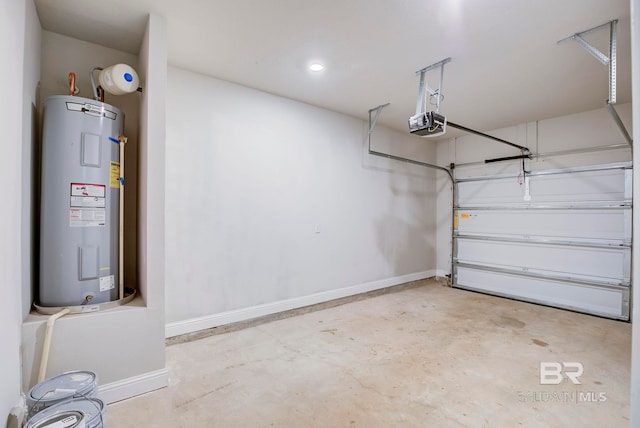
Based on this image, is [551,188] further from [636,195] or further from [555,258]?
[636,195]

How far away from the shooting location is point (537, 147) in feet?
14.8

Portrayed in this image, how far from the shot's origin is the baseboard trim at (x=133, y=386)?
1973 millimetres

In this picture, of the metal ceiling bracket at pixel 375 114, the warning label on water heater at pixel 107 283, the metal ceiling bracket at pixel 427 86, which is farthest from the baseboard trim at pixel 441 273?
the warning label on water heater at pixel 107 283

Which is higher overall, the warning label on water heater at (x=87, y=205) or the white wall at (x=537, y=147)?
the white wall at (x=537, y=147)

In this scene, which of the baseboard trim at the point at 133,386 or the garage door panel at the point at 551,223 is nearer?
the baseboard trim at the point at 133,386

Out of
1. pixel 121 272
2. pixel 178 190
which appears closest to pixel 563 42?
pixel 178 190

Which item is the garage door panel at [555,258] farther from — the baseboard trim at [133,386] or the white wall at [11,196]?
the white wall at [11,196]

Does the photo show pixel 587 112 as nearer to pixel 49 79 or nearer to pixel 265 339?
pixel 265 339

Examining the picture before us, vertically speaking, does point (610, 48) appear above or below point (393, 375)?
above

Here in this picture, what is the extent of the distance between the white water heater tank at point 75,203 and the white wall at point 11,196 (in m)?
0.24

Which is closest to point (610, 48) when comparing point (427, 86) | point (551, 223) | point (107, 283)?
point (427, 86)

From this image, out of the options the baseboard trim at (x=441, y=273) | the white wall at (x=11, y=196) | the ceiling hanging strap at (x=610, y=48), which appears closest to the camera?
the white wall at (x=11, y=196)

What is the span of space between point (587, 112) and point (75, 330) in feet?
19.3

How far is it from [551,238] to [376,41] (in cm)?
378
